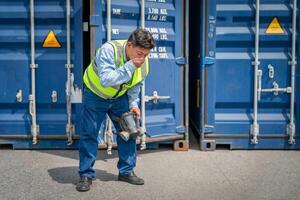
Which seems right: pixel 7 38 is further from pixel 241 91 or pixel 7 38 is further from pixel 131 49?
pixel 241 91

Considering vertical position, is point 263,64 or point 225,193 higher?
point 263,64

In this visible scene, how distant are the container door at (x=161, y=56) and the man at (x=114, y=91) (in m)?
1.06

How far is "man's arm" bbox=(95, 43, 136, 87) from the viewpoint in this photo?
4.30 m

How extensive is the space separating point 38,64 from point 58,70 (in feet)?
0.82

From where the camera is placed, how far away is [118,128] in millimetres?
4859

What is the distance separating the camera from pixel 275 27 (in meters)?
6.02

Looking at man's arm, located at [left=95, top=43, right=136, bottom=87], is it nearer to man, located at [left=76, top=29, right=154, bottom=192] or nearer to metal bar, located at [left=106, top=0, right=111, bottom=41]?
man, located at [left=76, top=29, right=154, bottom=192]

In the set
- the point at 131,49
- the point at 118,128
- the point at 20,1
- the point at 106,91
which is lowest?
the point at 118,128

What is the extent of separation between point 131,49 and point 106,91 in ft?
1.59

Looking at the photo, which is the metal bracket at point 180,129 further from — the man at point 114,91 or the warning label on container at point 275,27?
the warning label on container at point 275,27

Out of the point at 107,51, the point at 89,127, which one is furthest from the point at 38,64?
the point at 107,51

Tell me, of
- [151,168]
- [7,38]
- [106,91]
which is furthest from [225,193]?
[7,38]

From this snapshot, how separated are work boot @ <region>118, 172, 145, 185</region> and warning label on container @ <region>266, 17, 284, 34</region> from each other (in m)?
2.48

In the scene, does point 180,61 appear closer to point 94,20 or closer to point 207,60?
point 207,60
